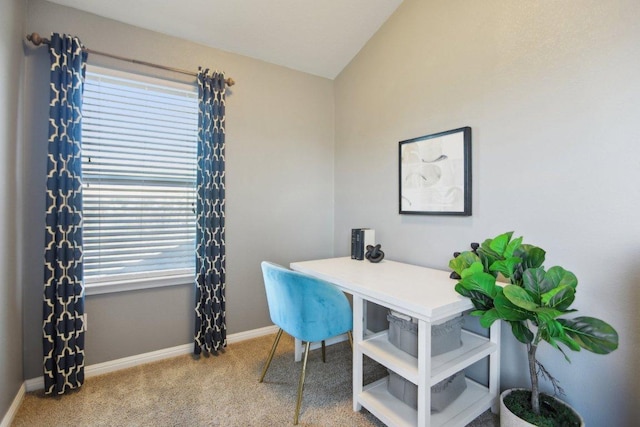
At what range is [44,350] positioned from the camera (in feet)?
5.59

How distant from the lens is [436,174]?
1918 millimetres

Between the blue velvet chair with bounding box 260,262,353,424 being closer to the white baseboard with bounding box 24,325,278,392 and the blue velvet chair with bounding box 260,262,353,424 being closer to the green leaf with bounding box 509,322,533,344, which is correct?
the green leaf with bounding box 509,322,533,344

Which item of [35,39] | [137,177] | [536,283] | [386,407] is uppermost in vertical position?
[35,39]

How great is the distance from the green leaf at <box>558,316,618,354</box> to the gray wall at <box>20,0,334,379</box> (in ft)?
6.74

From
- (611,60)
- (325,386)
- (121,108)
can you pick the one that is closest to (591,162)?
(611,60)

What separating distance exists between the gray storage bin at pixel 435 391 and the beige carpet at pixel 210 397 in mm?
167

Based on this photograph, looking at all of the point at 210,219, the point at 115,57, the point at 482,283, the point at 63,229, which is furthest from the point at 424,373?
the point at 115,57

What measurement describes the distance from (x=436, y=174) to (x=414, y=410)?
1377mm

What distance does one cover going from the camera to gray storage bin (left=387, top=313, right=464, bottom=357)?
1.42 meters

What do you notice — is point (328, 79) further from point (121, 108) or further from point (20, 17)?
point (20, 17)

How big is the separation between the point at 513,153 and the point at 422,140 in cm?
59

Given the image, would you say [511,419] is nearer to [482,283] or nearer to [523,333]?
[523,333]

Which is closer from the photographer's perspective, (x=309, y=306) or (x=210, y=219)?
(x=309, y=306)

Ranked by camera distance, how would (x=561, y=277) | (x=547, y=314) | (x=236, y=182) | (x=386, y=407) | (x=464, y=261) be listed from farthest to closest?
(x=236, y=182), (x=386, y=407), (x=464, y=261), (x=561, y=277), (x=547, y=314)
